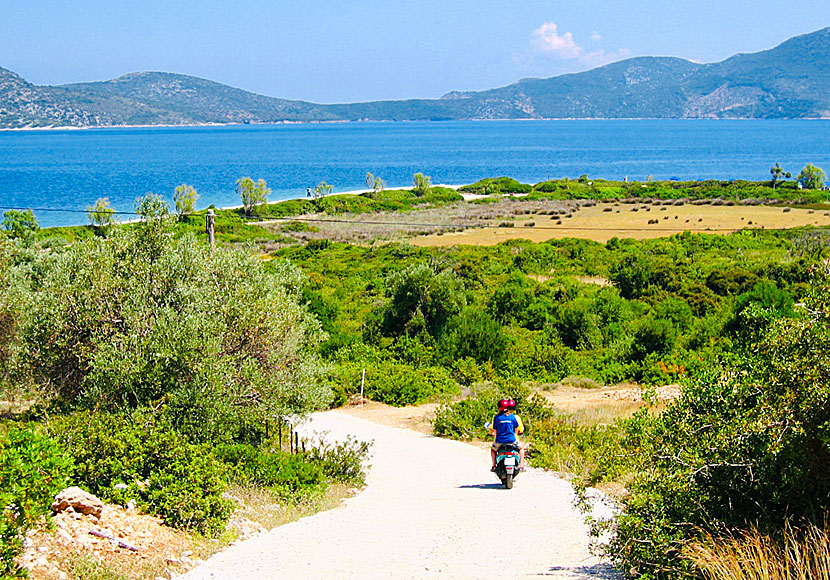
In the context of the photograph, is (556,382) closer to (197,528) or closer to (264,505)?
(264,505)

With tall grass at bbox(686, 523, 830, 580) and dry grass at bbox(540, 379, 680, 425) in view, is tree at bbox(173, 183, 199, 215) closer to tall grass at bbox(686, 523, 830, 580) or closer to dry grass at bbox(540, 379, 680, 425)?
dry grass at bbox(540, 379, 680, 425)

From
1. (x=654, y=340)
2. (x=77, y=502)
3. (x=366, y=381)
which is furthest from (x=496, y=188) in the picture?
(x=77, y=502)

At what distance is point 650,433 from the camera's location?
677 centimetres

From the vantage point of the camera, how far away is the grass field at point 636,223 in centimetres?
5306

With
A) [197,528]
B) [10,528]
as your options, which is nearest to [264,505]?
[197,528]

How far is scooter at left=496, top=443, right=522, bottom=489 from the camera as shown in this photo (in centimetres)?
1074

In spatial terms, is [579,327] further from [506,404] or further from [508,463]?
[508,463]

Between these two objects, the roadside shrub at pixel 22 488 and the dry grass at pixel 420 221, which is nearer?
the roadside shrub at pixel 22 488

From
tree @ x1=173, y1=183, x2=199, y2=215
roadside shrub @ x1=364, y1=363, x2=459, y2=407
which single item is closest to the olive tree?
roadside shrub @ x1=364, y1=363, x2=459, y2=407

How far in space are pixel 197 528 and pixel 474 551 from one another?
9.30ft

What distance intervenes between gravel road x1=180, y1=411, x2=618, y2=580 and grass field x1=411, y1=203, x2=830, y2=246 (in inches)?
1578

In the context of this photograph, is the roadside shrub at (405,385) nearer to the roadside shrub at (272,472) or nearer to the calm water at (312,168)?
the roadside shrub at (272,472)

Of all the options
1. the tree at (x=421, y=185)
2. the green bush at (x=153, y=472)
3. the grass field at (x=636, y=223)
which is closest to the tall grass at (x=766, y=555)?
the green bush at (x=153, y=472)

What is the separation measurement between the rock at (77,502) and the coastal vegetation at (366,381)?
28cm
